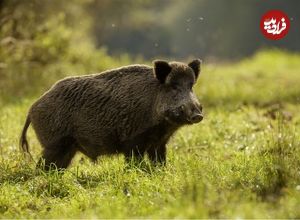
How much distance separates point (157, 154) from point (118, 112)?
0.58 m

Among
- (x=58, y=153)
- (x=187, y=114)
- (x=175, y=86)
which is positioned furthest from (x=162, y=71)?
(x=58, y=153)

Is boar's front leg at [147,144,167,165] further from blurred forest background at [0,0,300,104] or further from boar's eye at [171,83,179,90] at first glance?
blurred forest background at [0,0,300,104]

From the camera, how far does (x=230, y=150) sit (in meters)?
7.92

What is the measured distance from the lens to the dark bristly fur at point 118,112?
6445 mm

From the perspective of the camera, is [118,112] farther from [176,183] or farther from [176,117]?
[176,183]

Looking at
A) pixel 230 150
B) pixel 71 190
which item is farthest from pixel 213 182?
pixel 230 150

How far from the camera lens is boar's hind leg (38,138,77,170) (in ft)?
21.9

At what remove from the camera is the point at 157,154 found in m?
6.61

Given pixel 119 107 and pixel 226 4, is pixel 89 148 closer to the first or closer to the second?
pixel 119 107

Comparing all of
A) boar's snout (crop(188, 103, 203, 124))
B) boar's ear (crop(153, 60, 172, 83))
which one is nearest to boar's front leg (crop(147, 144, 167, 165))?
boar's snout (crop(188, 103, 203, 124))

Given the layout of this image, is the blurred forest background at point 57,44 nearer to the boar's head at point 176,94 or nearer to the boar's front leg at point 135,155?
the boar's head at point 176,94

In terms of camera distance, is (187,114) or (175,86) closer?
(187,114)

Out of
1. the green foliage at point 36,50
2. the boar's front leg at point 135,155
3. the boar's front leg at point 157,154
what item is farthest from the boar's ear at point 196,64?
the green foliage at point 36,50

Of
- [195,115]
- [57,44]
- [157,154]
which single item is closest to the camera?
[195,115]
